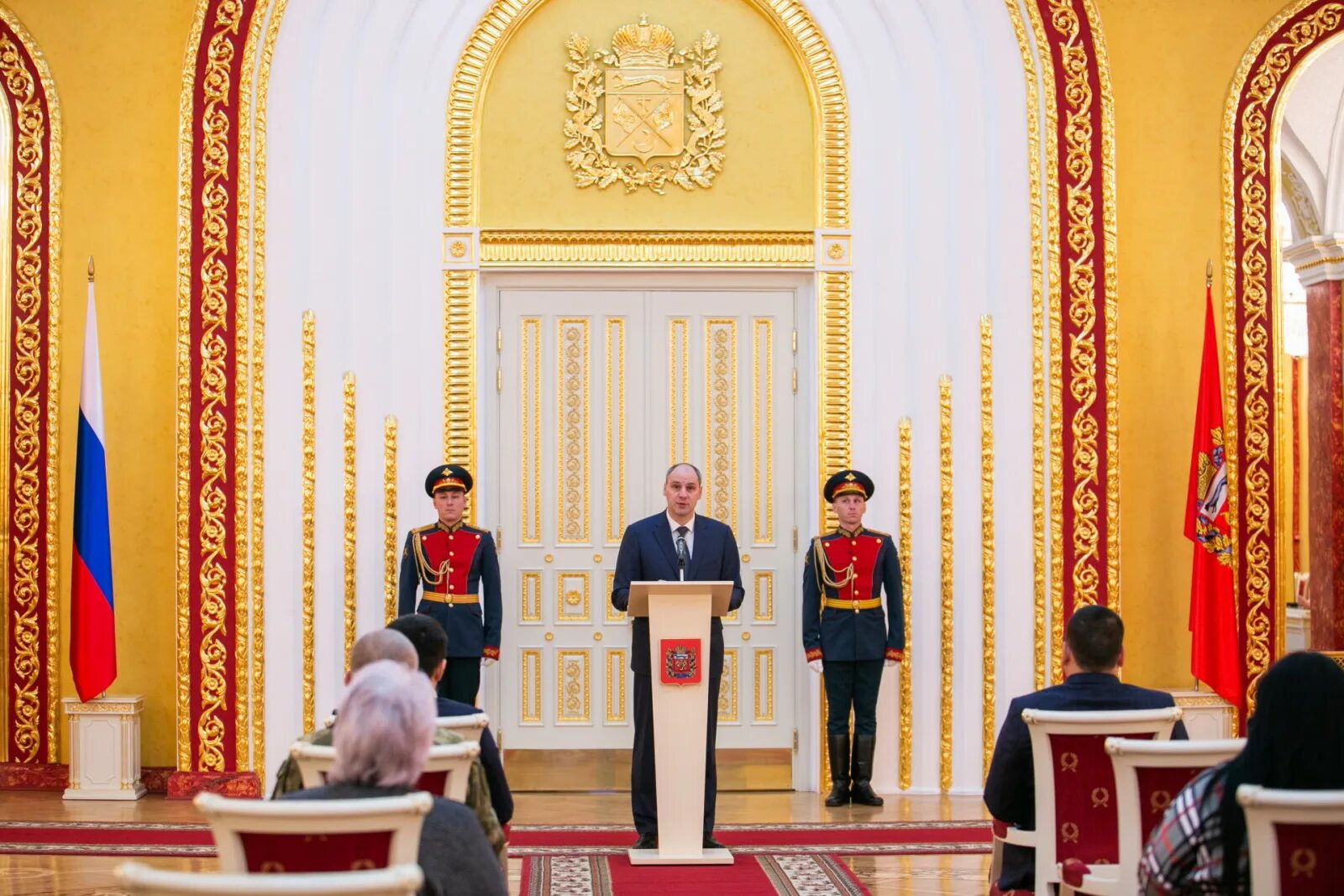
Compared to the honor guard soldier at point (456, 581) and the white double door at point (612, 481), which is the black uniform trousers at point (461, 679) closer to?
the honor guard soldier at point (456, 581)

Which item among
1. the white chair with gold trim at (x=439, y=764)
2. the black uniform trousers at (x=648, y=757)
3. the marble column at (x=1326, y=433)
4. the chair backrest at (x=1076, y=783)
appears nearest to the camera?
the white chair with gold trim at (x=439, y=764)

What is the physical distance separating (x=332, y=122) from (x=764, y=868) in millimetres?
4206

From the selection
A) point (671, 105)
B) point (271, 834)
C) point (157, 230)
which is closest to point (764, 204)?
point (671, 105)

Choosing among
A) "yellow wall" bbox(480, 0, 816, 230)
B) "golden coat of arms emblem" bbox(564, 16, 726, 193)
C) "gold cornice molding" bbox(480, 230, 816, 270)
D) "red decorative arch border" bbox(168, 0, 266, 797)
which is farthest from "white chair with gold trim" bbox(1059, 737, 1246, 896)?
"red decorative arch border" bbox(168, 0, 266, 797)

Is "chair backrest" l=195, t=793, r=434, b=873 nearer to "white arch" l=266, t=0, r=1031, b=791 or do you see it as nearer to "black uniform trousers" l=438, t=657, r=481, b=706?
"black uniform trousers" l=438, t=657, r=481, b=706

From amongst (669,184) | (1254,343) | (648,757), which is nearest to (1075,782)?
(648,757)

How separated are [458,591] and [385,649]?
3789 millimetres

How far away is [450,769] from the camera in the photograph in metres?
3.58

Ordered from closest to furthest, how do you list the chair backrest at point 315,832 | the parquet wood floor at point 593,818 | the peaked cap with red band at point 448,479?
the chair backrest at point 315,832 → the parquet wood floor at point 593,818 → the peaked cap with red band at point 448,479

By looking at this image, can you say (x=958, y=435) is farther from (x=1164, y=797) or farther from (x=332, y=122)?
(x=1164, y=797)

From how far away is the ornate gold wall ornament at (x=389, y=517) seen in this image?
308 inches

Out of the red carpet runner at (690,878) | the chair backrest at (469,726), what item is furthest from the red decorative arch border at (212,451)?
the chair backrest at (469,726)

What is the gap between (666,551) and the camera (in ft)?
21.3

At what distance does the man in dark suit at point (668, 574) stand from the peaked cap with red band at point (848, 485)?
1207 millimetres
